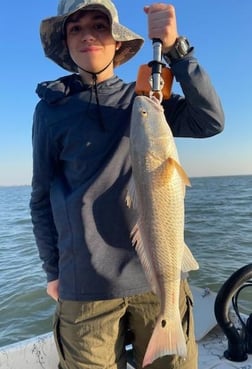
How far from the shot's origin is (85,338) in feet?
7.63

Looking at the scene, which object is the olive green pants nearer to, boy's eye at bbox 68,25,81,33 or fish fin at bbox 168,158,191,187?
fish fin at bbox 168,158,191,187

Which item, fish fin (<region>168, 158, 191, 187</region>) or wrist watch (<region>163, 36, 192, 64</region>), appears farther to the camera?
wrist watch (<region>163, 36, 192, 64</region>)

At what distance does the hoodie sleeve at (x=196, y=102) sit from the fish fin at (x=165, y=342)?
1.09 m

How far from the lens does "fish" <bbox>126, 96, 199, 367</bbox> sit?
77.7 inches

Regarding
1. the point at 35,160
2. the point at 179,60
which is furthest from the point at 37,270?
the point at 179,60

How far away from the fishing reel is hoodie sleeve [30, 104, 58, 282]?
5.60 ft

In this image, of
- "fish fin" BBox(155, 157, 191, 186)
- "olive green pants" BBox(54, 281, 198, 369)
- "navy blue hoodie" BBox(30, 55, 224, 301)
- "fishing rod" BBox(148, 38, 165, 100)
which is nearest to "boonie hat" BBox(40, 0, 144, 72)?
"navy blue hoodie" BBox(30, 55, 224, 301)

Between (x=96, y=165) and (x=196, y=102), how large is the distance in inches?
26.6

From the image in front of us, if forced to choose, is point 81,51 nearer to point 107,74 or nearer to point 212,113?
point 107,74

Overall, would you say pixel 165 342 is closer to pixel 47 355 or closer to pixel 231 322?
pixel 231 322

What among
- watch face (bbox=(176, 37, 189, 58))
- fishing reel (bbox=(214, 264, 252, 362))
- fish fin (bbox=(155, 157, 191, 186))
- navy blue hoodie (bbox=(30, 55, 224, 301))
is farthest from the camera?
fishing reel (bbox=(214, 264, 252, 362))

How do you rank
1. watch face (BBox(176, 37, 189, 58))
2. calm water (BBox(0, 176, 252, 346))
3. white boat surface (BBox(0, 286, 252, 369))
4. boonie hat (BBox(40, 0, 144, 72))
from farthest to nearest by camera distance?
calm water (BBox(0, 176, 252, 346))
white boat surface (BBox(0, 286, 252, 369))
boonie hat (BBox(40, 0, 144, 72))
watch face (BBox(176, 37, 189, 58))

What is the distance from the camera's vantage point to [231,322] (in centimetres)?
371

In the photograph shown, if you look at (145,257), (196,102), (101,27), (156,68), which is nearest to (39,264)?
(101,27)
